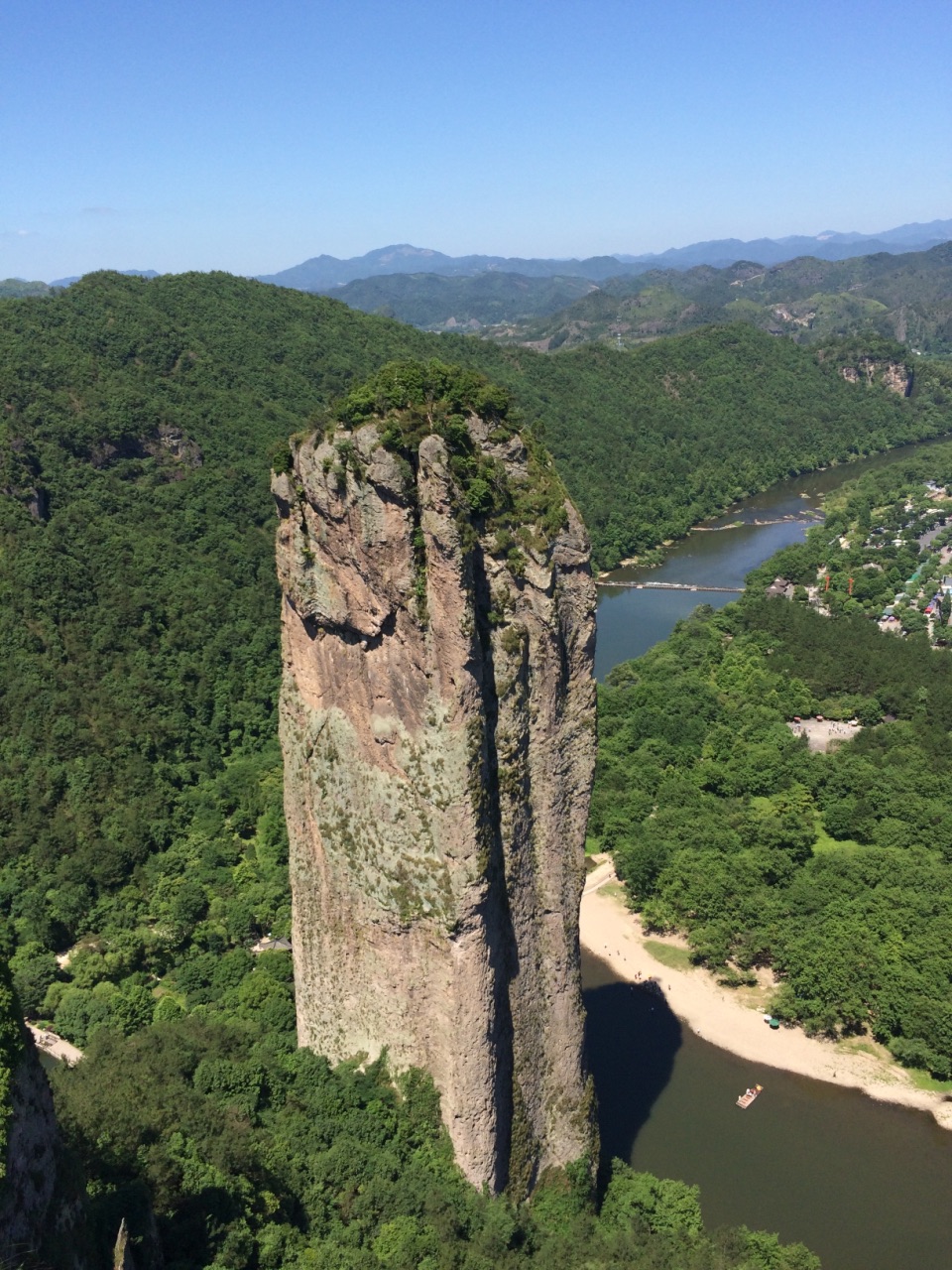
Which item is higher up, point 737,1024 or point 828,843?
point 828,843

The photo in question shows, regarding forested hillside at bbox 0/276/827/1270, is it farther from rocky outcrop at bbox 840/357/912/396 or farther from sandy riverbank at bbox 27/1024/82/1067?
rocky outcrop at bbox 840/357/912/396

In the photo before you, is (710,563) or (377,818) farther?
(710,563)

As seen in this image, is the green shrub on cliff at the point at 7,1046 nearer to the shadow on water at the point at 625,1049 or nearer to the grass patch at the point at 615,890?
the shadow on water at the point at 625,1049

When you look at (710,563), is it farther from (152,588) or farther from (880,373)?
(880,373)

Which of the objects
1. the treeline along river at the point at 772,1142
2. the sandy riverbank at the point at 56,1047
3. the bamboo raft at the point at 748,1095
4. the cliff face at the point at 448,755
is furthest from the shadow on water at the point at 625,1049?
the sandy riverbank at the point at 56,1047

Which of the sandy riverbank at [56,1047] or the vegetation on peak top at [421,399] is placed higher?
the vegetation on peak top at [421,399]

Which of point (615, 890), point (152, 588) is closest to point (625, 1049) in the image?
point (615, 890)
